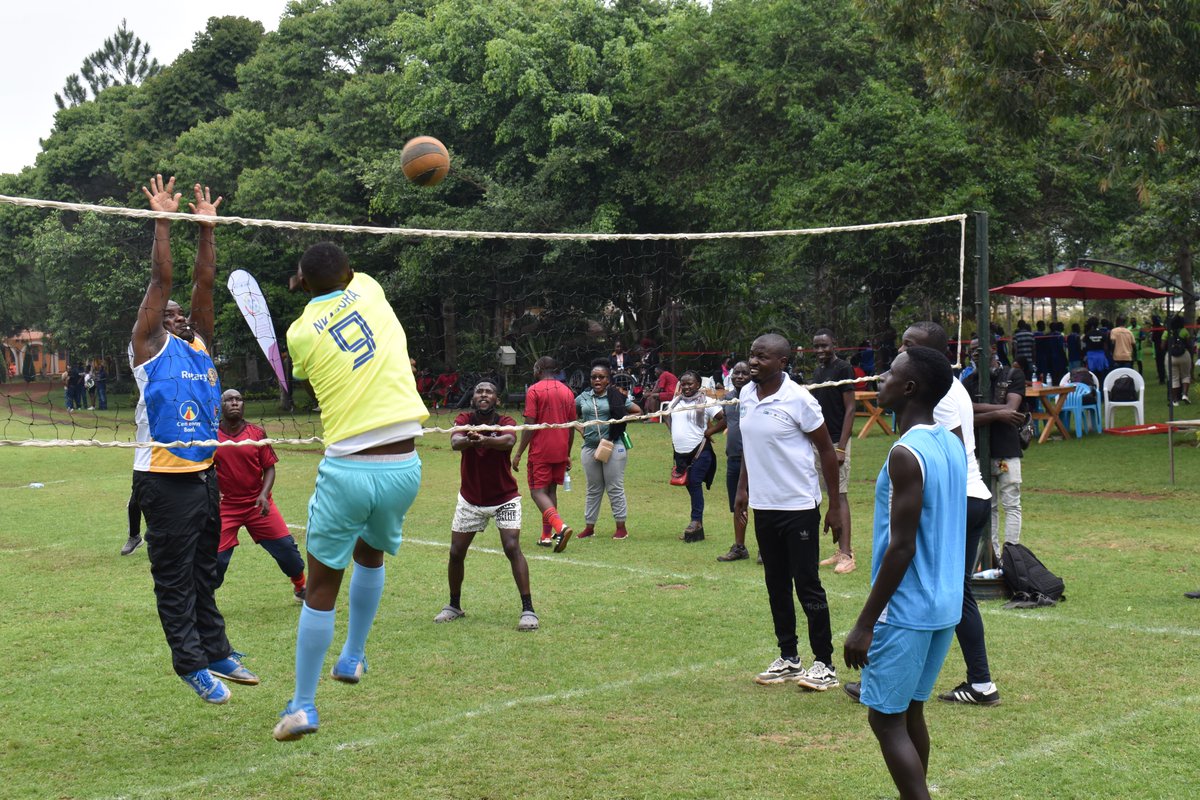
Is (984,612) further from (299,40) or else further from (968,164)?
(299,40)

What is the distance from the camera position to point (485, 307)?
1116 centimetres

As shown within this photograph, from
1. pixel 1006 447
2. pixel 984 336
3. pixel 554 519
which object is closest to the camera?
pixel 984 336

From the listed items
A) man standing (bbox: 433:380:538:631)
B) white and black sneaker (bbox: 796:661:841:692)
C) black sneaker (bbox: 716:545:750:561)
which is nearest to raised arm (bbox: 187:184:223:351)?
man standing (bbox: 433:380:538:631)

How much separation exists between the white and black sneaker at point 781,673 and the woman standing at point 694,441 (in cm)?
568

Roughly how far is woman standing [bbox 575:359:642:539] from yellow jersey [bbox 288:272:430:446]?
755 cm

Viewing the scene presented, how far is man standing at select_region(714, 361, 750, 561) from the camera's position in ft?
38.1

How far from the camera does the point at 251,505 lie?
9.49 m

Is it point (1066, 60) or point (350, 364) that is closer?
point (350, 364)

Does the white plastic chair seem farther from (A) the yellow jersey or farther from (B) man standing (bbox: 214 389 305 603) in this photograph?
(A) the yellow jersey

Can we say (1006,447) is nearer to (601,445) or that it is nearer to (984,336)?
(984,336)

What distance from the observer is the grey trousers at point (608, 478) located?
518 inches

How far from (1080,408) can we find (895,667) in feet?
65.1

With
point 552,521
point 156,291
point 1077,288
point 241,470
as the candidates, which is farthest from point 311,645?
point 1077,288

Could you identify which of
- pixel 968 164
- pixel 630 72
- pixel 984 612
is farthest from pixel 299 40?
pixel 984 612
